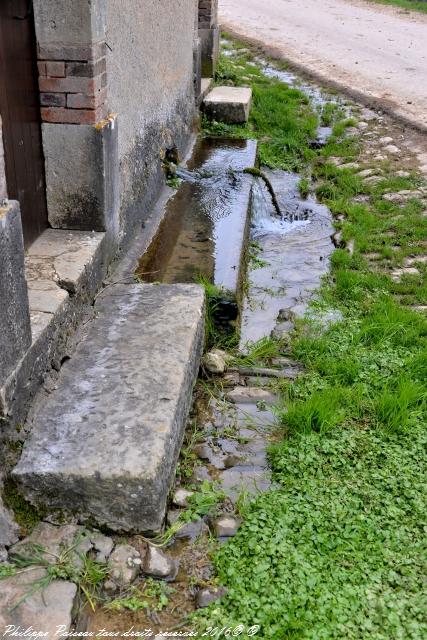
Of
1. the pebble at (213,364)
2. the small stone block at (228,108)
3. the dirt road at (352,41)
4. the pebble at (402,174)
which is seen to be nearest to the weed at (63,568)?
the pebble at (213,364)

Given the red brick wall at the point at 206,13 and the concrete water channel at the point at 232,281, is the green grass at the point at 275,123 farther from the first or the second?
the red brick wall at the point at 206,13

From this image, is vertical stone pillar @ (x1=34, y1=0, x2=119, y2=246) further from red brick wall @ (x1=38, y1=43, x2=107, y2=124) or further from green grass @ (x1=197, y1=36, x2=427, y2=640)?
green grass @ (x1=197, y1=36, x2=427, y2=640)

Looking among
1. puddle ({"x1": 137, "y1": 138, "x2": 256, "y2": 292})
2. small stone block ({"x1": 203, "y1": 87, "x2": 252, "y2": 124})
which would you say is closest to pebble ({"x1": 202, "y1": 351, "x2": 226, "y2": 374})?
puddle ({"x1": 137, "y1": 138, "x2": 256, "y2": 292})

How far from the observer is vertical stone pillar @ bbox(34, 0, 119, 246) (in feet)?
11.4

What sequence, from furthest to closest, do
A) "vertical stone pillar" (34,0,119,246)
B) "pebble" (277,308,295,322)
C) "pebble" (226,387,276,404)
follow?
1. "pebble" (277,308,295,322)
2. "pebble" (226,387,276,404)
3. "vertical stone pillar" (34,0,119,246)

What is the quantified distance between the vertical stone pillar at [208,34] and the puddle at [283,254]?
2446mm

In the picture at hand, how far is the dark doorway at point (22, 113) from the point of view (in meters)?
3.22

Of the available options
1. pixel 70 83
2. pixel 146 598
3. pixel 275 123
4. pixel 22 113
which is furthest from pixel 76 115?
pixel 275 123

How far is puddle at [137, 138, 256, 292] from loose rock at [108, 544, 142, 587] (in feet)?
6.08

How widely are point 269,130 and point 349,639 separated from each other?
688 centimetres

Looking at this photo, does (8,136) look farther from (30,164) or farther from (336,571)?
(336,571)

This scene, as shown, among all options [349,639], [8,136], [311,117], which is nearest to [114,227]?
[8,136]

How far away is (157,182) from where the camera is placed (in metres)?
5.52

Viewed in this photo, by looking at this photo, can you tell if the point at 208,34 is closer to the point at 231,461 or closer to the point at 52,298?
the point at 52,298
